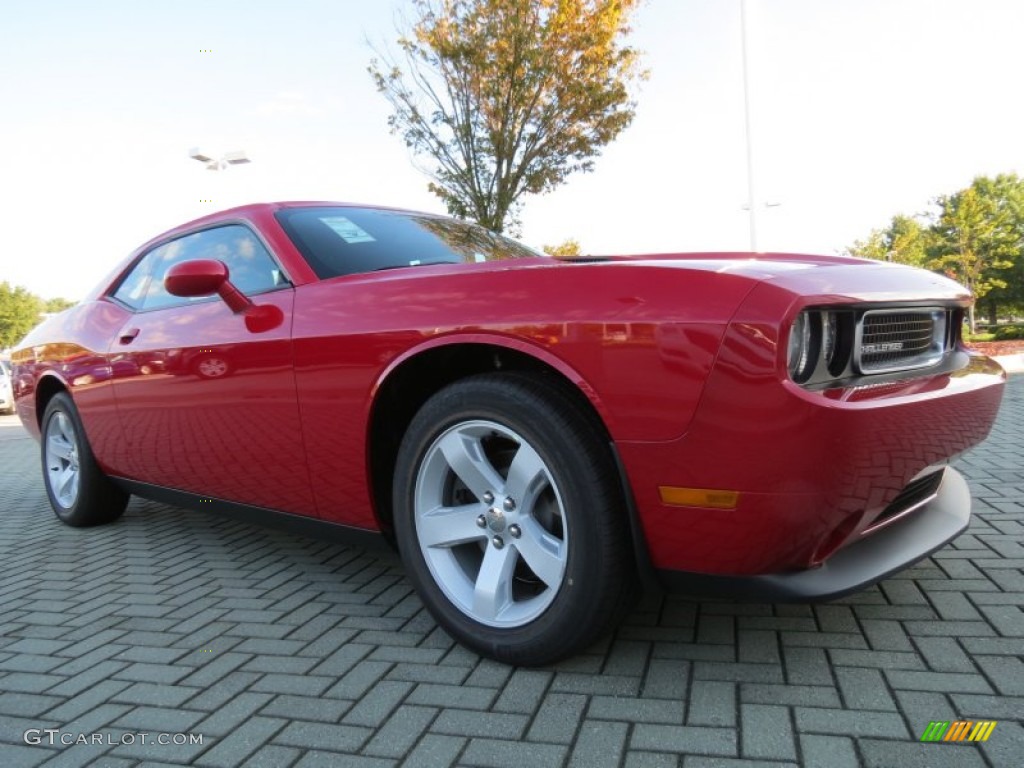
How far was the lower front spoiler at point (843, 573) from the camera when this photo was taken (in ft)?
5.55

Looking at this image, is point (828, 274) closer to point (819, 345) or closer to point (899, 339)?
point (819, 345)

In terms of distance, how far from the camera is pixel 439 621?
7.24 feet

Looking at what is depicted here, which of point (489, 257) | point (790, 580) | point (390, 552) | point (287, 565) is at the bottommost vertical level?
point (287, 565)

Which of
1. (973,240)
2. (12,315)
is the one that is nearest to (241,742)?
(973,240)

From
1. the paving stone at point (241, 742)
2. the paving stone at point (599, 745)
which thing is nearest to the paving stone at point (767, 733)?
the paving stone at point (599, 745)

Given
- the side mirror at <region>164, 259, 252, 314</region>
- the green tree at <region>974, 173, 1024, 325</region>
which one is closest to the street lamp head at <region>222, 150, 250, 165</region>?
the side mirror at <region>164, 259, 252, 314</region>

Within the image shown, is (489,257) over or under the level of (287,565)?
over

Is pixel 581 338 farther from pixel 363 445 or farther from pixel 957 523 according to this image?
pixel 957 523

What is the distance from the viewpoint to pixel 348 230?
293 cm

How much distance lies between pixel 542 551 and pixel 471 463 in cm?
33

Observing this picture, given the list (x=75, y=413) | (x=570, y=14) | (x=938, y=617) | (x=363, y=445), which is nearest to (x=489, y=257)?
(x=363, y=445)

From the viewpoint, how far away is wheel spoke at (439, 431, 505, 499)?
209 centimetres

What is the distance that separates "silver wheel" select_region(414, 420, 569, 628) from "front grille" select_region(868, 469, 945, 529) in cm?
85

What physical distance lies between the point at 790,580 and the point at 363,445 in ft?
4.40
